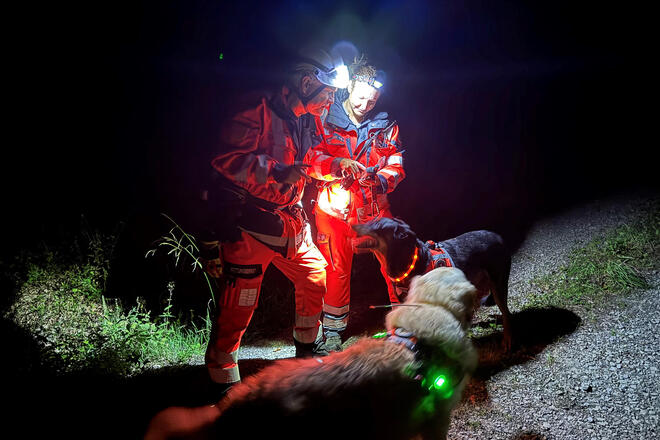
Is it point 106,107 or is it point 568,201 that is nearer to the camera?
point 106,107

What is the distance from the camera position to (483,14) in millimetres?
5910

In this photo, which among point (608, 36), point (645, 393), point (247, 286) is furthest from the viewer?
point (608, 36)

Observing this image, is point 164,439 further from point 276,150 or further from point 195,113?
point 195,113

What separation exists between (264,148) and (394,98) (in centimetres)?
462

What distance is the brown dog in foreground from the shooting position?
1231 mm

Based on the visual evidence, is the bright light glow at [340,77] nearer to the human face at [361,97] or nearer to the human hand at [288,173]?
the human face at [361,97]

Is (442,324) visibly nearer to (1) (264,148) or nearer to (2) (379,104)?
(1) (264,148)

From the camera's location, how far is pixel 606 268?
3395 mm

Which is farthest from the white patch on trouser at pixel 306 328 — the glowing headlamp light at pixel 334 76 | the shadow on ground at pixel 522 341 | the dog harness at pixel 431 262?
the glowing headlamp light at pixel 334 76

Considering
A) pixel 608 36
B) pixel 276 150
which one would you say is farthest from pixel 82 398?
pixel 608 36

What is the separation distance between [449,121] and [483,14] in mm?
2020

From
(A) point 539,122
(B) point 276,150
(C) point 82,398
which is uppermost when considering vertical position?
(A) point 539,122

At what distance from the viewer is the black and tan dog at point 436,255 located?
8.64ft

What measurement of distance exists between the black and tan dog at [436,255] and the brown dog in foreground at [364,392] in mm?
906
